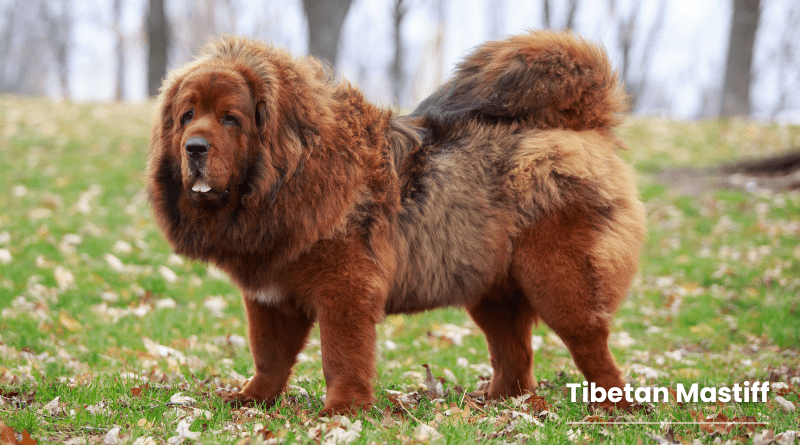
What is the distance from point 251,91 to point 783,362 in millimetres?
4464

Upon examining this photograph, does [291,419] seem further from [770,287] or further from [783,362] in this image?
[770,287]

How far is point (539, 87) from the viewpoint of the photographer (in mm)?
3686

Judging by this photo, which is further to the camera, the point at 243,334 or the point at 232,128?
the point at 243,334

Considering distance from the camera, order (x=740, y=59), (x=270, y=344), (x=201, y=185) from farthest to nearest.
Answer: (x=740, y=59)
(x=270, y=344)
(x=201, y=185)

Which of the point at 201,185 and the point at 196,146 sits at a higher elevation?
the point at 196,146

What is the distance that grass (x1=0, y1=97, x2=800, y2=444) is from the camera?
305cm

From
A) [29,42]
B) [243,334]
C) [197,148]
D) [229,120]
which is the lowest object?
[243,334]

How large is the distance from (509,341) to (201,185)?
2.23 meters

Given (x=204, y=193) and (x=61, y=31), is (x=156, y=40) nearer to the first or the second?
(x=204, y=193)

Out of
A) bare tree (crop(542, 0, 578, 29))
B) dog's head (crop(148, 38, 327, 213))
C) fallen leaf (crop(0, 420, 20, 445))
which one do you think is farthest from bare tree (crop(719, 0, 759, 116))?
fallen leaf (crop(0, 420, 20, 445))

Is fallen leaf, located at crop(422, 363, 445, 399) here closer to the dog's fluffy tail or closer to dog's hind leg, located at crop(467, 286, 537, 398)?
dog's hind leg, located at crop(467, 286, 537, 398)

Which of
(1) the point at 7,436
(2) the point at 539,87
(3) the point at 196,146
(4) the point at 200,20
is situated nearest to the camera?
(1) the point at 7,436

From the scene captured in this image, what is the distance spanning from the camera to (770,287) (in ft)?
22.4

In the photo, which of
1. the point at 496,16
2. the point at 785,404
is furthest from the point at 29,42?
the point at 785,404
